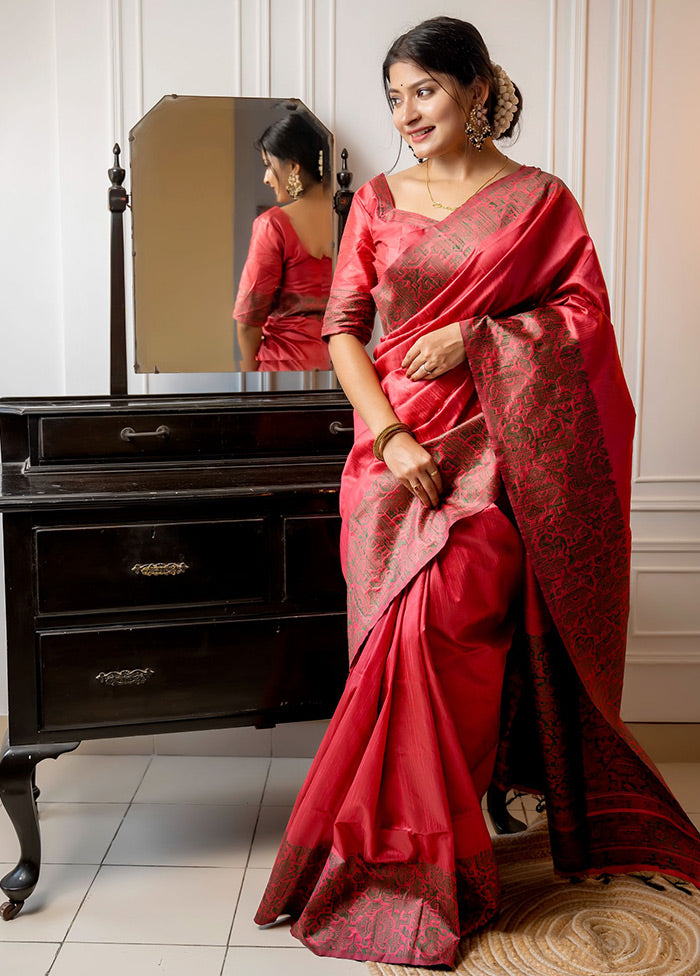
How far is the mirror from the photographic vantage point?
2.57 m

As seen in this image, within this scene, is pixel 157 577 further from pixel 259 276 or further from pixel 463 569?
pixel 259 276

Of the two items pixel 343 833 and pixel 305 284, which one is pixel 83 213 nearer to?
pixel 305 284

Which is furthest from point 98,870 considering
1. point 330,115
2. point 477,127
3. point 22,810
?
point 330,115

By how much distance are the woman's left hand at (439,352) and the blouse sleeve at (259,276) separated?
0.76m

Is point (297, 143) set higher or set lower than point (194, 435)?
higher

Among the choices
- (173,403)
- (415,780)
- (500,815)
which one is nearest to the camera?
(415,780)

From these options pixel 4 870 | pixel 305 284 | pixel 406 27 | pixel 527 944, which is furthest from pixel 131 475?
pixel 406 27

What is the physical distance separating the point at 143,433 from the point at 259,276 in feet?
2.08

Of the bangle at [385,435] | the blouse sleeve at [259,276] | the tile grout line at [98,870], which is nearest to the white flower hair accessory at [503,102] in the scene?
the bangle at [385,435]

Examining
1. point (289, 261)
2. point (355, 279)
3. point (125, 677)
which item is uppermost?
point (289, 261)

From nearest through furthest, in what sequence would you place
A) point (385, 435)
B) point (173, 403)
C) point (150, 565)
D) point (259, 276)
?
1. point (385, 435)
2. point (150, 565)
3. point (173, 403)
4. point (259, 276)

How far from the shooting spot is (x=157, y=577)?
7.00ft

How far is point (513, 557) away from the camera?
6.48 feet

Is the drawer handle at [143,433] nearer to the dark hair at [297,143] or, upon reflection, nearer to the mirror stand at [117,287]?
the mirror stand at [117,287]
